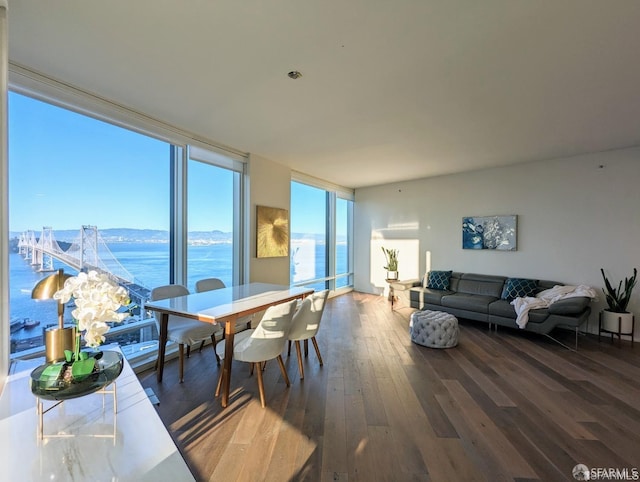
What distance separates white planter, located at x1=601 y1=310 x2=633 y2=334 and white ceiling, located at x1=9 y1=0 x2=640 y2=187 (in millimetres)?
2388

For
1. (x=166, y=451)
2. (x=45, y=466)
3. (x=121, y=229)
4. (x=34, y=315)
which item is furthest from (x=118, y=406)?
(x=121, y=229)

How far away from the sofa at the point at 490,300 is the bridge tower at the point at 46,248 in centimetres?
530

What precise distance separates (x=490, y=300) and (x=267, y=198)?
4083 mm

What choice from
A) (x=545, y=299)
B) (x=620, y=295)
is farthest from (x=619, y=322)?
(x=545, y=299)

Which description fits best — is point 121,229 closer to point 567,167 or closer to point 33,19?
point 33,19

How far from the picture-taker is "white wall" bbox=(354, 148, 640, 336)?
13.8 ft

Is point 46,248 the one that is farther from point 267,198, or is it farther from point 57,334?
point 267,198

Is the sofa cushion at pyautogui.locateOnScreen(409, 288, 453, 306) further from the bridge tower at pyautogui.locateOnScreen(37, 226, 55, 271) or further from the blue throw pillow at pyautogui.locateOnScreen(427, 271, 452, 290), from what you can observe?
the bridge tower at pyautogui.locateOnScreen(37, 226, 55, 271)

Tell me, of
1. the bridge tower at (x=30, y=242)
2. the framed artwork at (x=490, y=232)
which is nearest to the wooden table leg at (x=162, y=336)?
the bridge tower at (x=30, y=242)

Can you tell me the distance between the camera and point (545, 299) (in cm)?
425

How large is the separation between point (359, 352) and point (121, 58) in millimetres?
3736

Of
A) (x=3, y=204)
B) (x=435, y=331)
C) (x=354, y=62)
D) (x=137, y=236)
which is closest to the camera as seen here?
(x=3, y=204)

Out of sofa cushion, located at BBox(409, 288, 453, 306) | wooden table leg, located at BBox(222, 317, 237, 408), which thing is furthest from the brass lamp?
sofa cushion, located at BBox(409, 288, 453, 306)

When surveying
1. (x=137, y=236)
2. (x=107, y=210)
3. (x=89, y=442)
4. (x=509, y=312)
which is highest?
(x=107, y=210)
